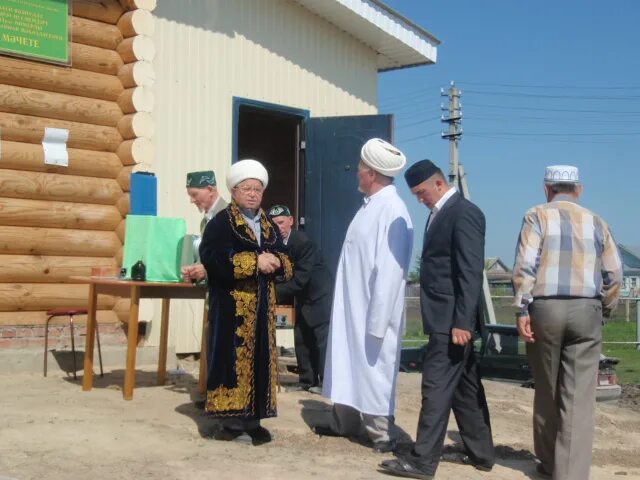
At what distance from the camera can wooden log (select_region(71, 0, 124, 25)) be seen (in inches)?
335

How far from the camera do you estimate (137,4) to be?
8.79 metres

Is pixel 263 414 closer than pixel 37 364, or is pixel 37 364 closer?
pixel 263 414

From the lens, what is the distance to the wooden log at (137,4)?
8.79 meters

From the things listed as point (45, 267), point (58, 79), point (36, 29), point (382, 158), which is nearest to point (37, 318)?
point (45, 267)

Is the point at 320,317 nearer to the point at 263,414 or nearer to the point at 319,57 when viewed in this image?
the point at 263,414

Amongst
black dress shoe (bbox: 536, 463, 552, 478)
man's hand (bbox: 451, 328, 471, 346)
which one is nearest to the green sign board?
man's hand (bbox: 451, 328, 471, 346)

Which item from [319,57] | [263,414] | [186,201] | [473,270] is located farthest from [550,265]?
[319,57]

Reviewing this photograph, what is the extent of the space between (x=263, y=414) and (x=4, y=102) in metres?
4.13

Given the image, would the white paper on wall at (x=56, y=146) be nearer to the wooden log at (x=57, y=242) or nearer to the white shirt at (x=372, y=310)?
the wooden log at (x=57, y=242)

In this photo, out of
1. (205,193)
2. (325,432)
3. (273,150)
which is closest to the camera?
(325,432)

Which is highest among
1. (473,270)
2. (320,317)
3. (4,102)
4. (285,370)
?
(4,102)

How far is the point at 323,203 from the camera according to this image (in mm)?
10555

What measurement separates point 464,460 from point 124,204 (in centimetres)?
446

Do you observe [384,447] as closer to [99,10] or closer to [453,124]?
[99,10]
